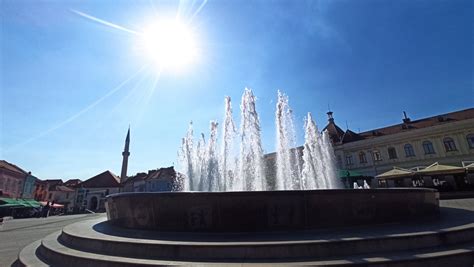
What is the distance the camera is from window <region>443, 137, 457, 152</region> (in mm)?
26156

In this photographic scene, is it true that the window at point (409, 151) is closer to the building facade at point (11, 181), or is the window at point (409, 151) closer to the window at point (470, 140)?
the window at point (470, 140)

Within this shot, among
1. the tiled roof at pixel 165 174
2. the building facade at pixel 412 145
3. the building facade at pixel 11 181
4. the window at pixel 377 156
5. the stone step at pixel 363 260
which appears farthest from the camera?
the tiled roof at pixel 165 174

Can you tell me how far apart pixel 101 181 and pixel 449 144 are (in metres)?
66.5

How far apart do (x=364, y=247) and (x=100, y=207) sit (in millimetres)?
62109

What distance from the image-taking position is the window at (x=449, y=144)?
2616 cm

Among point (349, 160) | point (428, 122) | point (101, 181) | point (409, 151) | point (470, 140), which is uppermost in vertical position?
point (428, 122)

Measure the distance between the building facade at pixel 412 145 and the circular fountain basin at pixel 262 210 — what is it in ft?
91.7

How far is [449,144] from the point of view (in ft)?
86.8

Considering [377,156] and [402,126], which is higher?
[402,126]

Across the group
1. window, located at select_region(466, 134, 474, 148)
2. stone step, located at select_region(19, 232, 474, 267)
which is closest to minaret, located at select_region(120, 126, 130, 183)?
stone step, located at select_region(19, 232, 474, 267)

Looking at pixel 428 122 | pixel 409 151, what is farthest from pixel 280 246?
pixel 428 122

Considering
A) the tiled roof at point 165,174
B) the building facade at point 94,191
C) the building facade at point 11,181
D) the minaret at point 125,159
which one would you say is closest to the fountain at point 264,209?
the building facade at point 11,181

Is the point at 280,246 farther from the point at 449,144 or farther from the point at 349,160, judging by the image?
the point at 349,160

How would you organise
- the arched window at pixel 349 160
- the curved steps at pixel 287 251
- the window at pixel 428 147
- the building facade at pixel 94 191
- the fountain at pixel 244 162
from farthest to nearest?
the building facade at pixel 94 191
the arched window at pixel 349 160
the window at pixel 428 147
the fountain at pixel 244 162
the curved steps at pixel 287 251
